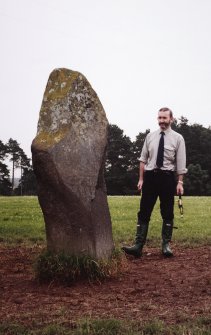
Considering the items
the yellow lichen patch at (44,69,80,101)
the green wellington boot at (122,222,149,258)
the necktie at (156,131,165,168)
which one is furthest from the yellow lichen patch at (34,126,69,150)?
the green wellington boot at (122,222,149,258)

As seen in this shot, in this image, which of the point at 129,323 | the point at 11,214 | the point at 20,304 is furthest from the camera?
the point at 11,214

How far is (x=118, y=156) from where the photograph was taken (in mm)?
92312

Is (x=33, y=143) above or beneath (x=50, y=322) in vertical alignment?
above

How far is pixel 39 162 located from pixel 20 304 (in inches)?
83.6

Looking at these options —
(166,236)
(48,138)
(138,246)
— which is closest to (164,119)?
(166,236)

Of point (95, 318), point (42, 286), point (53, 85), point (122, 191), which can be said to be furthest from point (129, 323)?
point (122, 191)

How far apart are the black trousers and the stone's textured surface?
5.85 feet

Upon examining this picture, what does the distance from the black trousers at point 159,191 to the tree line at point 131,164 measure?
67.6 m

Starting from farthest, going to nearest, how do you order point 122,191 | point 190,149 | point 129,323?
point 190,149 → point 122,191 → point 129,323

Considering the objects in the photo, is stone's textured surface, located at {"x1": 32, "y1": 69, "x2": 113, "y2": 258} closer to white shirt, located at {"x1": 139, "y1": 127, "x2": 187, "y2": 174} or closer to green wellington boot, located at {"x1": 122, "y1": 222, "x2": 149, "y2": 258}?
green wellington boot, located at {"x1": 122, "y1": 222, "x2": 149, "y2": 258}

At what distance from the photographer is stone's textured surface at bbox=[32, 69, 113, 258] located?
6.93m

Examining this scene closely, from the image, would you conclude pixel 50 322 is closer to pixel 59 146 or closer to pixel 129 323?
pixel 129 323

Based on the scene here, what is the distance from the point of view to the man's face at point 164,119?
29.2 ft

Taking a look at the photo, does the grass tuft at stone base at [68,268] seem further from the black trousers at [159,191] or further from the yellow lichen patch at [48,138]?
the black trousers at [159,191]
